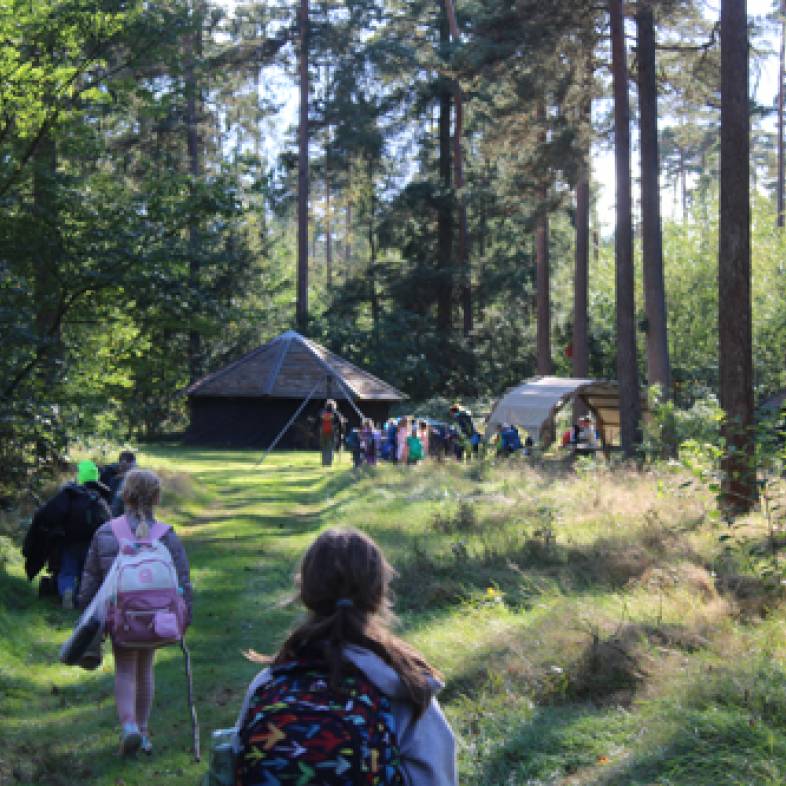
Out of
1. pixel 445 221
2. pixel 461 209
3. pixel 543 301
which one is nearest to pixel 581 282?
pixel 543 301

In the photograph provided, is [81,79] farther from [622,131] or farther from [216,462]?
[216,462]

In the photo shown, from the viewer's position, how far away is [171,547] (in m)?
7.01

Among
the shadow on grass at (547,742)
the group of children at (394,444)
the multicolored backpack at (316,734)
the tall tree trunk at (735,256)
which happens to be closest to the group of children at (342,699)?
the multicolored backpack at (316,734)

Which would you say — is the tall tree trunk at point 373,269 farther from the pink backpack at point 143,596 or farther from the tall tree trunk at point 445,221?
the pink backpack at point 143,596

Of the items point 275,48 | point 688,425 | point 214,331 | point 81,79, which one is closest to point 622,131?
point 688,425

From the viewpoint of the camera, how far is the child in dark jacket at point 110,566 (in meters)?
6.86

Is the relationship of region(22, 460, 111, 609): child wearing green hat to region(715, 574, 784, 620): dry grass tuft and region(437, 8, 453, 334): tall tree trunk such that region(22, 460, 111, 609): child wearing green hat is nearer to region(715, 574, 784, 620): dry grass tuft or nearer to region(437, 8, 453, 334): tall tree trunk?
region(715, 574, 784, 620): dry grass tuft

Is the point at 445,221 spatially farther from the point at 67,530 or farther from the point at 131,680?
the point at 131,680

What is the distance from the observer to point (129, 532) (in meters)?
6.82

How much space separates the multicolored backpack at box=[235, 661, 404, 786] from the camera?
3.00m

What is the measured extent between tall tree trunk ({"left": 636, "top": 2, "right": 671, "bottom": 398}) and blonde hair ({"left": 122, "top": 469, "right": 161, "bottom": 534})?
18408 millimetres

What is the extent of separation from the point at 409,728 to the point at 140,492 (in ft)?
12.9

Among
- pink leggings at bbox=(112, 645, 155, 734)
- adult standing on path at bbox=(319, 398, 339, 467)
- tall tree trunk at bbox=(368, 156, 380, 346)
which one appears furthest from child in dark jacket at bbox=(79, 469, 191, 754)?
tall tree trunk at bbox=(368, 156, 380, 346)

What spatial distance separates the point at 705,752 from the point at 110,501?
8330 mm
